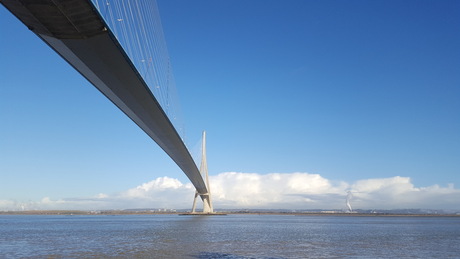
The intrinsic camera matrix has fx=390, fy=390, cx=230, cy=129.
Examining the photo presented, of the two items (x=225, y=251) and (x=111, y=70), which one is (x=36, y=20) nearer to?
(x=111, y=70)

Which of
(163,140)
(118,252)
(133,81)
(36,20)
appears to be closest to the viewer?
(36,20)

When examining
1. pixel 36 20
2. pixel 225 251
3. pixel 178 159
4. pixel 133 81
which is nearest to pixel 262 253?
pixel 225 251

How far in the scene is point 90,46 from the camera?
43.5 feet

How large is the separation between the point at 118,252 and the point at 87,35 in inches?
422

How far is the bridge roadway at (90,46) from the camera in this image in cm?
Answer: 1062

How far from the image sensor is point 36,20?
11.2 metres

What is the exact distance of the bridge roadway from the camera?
34.9 feet

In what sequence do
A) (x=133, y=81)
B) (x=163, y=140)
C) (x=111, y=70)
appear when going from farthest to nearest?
1. (x=163, y=140)
2. (x=133, y=81)
3. (x=111, y=70)

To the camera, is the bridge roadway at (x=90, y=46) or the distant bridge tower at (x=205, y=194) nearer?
the bridge roadway at (x=90, y=46)

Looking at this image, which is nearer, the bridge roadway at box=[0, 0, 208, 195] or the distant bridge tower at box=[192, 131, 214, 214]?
the bridge roadway at box=[0, 0, 208, 195]

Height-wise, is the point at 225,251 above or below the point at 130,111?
below

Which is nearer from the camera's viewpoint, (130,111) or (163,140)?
(130,111)

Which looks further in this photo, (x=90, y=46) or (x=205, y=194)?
(x=205, y=194)

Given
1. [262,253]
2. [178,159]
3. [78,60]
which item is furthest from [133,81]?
[178,159]
